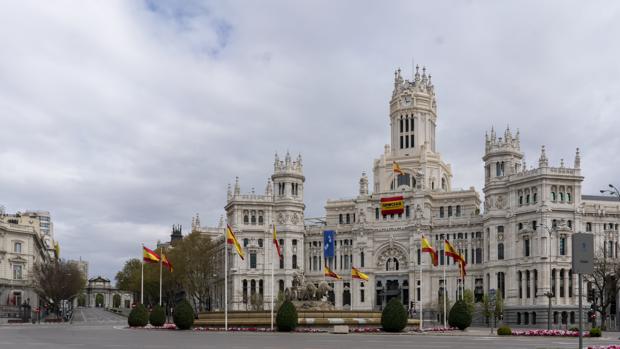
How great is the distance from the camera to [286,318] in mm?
69125

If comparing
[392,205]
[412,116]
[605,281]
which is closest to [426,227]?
[392,205]

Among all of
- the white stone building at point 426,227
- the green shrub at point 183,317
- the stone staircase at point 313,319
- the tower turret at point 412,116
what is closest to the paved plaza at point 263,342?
the green shrub at point 183,317

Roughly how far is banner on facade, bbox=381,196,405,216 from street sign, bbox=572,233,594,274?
11094 cm

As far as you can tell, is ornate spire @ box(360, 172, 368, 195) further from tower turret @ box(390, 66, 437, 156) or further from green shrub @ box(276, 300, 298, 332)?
green shrub @ box(276, 300, 298, 332)

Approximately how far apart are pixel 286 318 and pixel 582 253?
42422 millimetres

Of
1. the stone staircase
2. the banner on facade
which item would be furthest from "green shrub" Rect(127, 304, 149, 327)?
the banner on facade

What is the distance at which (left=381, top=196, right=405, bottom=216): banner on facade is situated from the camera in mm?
140875

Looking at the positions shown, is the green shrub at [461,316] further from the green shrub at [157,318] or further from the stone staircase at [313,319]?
the green shrub at [157,318]

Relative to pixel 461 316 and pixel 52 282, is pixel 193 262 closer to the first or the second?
pixel 52 282

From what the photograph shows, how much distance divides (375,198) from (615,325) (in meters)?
54.7

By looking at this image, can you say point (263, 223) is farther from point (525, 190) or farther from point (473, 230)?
point (525, 190)

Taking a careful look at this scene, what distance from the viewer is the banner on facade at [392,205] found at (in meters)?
141

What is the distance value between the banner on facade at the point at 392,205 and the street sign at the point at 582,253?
110940 mm

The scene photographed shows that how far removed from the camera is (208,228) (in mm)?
192125
